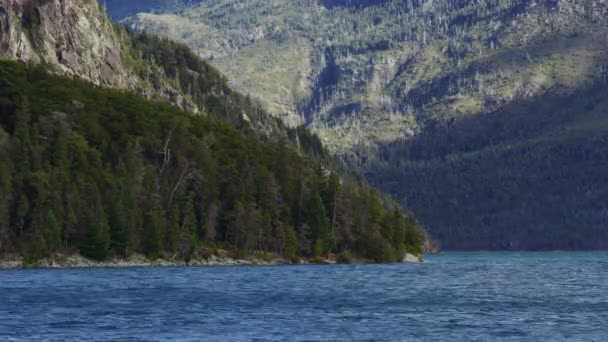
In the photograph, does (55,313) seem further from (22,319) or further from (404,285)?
(404,285)

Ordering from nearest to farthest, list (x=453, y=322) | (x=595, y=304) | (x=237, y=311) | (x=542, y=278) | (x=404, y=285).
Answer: (x=453, y=322)
(x=237, y=311)
(x=595, y=304)
(x=404, y=285)
(x=542, y=278)

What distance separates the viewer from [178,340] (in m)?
90.2

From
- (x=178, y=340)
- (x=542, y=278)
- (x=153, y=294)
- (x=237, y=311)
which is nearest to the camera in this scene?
(x=178, y=340)

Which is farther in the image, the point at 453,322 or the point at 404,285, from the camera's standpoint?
the point at 404,285

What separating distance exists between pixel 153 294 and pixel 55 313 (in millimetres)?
24413

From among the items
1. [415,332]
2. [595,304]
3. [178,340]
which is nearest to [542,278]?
[595,304]

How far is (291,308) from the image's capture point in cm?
11931

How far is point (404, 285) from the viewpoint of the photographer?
160 metres

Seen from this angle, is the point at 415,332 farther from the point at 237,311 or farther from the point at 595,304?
the point at 595,304

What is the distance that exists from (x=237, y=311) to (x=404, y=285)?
48732mm

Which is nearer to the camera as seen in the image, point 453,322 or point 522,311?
point 453,322

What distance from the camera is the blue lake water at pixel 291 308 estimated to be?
9506 cm

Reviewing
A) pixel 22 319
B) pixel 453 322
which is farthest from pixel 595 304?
pixel 22 319

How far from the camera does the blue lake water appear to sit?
312 ft
